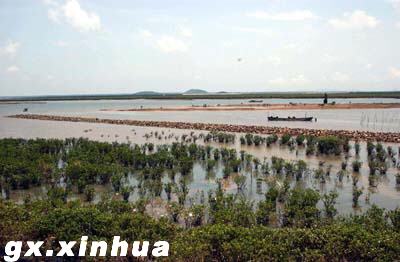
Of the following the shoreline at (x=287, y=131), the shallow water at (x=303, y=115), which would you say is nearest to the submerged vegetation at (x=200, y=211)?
the shoreline at (x=287, y=131)

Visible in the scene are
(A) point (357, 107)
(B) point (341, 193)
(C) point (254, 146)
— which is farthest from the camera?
(A) point (357, 107)

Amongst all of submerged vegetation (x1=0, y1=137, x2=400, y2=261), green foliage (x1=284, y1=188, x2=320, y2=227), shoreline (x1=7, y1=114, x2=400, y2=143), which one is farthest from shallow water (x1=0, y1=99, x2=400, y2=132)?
green foliage (x1=284, y1=188, x2=320, y2=227)

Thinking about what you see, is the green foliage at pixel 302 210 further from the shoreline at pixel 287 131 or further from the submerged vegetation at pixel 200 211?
the shoreline at pixel 287 131

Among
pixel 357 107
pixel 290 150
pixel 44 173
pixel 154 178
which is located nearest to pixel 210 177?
pixel 154 178

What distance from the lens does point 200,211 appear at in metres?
12.7

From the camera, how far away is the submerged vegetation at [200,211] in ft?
30.6

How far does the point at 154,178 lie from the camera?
1973 centimetres

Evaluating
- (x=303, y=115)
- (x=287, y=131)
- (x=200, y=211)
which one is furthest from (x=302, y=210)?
(x=303, y=115)

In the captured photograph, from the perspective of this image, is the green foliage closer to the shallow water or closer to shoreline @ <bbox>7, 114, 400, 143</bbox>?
shoreline @ <bbox>7, 114, 400, 143</bbox>

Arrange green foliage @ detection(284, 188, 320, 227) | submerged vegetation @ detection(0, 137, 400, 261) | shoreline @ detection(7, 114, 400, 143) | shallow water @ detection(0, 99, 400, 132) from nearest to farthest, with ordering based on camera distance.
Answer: submerged vegetation @ detection(0, 137, 400, 261)
green foliage @ detection(284, 188, 320, 227)
shoreline @ detection(7, 114, 400, 143)
shallow water @ detection(0, 99, 400, 132)

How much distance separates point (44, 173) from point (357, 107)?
65.6 m

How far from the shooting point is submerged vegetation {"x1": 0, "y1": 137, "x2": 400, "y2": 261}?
368 inches

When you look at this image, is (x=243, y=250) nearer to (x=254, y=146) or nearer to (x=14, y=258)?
(x=14, y=258)

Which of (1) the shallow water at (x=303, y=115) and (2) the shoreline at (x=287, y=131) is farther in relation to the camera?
(1) the shallow water at (x=303, y=115)
